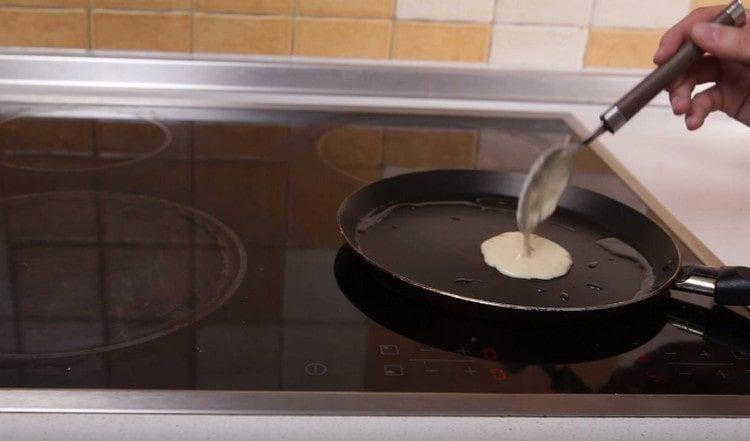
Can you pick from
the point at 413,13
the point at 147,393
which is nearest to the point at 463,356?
the point at 147,393

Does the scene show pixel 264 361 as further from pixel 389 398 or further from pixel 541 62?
pixel 541 62

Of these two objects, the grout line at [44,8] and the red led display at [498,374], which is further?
the grout line at [44,8]

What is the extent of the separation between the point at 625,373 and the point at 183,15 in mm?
729

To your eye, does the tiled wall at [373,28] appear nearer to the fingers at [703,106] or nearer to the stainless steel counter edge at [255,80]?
the stainless steel counter edge at [255,80]

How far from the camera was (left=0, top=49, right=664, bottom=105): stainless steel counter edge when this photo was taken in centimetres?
105

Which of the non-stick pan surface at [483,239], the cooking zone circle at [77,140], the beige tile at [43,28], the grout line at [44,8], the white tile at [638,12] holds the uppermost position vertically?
the white tile at [638,12]

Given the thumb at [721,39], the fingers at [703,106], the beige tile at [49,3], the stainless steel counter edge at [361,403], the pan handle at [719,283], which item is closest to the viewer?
the stainless steel counter edge at [361,403]

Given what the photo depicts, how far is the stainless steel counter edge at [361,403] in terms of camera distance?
1.62ft

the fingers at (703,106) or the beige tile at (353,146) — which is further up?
the fingers at (703,106)

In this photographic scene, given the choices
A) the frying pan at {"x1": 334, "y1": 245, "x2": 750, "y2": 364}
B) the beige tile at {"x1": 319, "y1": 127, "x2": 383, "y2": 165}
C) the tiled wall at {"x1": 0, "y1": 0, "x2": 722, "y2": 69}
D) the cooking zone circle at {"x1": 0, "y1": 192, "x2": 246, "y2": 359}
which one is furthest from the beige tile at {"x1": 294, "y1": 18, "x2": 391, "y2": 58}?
the frying pan at {"x1": 334, "y1": 245, "x2": 750, "y2": 364}

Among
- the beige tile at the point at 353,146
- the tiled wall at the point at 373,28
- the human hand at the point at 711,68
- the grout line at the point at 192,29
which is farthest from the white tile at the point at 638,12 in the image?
the grout line at the point at 192,29

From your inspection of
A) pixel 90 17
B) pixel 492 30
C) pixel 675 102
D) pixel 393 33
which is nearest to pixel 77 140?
pixel 90 17

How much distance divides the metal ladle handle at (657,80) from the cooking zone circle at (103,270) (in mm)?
327

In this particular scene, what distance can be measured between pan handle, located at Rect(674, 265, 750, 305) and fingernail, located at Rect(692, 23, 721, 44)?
0.21m
